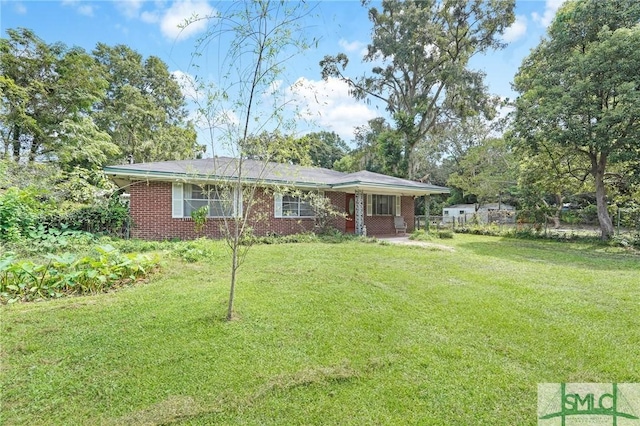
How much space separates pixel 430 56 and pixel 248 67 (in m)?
23.0

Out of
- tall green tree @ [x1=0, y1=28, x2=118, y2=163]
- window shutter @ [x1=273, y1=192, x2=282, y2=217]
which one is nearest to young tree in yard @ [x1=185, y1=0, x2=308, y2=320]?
window shutter @ [x1=273, y1=192, x2=282, y2=217]

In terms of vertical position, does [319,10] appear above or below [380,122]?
below

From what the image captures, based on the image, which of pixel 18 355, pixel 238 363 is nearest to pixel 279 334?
pixel 238 363

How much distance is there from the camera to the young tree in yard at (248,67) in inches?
150

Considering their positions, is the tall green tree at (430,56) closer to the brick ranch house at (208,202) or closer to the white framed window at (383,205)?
the white framed window at (383,205)

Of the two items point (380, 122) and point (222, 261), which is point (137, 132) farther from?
point (222, 261)

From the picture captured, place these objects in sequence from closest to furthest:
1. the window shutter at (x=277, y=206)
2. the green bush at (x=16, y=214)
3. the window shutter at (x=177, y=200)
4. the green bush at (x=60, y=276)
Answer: the green bush at (x=60, y=276) → the green bush at (x=16, y=214) → the window shutter at (x=177, y=200) → the window shutter at (x=277, y=206)

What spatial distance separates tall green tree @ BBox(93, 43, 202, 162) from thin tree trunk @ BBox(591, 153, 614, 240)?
22234mm

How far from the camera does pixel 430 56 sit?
2316 centimetres

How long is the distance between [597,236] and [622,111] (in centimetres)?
552

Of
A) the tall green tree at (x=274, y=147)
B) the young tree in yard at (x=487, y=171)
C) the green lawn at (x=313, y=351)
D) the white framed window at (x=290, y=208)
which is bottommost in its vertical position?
the green lawn at (x=313, y=351)

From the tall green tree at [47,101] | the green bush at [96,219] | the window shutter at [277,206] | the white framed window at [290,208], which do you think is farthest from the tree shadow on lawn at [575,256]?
the tall green tree at [47,101]

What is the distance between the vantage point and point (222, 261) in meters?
7.71

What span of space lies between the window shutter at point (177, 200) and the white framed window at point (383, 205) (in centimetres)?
819
